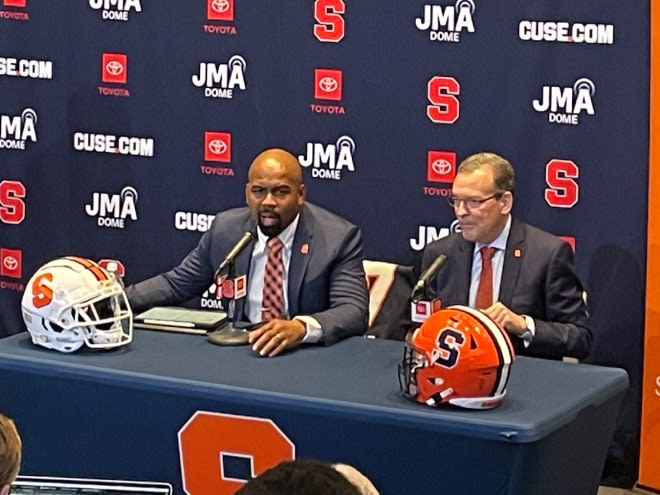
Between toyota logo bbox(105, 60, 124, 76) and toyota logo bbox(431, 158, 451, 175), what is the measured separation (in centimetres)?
160

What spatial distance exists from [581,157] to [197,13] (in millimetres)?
1917

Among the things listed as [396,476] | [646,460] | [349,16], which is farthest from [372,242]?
[396,476]

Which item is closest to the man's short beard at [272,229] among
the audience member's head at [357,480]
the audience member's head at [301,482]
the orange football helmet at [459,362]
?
the orange football helmet at [459,362]

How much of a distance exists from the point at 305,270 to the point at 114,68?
196 centimetres

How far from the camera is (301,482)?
82.9 inches

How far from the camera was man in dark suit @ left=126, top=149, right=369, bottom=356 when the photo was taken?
218 inches

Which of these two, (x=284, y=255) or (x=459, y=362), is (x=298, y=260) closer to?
(x=284, y=255)

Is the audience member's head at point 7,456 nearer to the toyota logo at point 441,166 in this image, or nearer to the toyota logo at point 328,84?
the toyota logo at point 441,166

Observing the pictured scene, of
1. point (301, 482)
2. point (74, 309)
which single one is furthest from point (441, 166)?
point (301, 482)

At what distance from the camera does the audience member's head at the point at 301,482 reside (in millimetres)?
2086

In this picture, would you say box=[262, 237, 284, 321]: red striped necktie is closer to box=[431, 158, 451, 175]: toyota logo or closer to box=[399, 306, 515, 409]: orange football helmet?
box=[431, 158, 451, 175]: toyota logo

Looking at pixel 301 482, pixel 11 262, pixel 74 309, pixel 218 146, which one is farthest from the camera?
pixel 11 262

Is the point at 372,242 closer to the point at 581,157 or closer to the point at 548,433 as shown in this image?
the point at 581,157

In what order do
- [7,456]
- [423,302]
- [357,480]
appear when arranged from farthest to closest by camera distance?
[423,302] → [7,456] → [357,480]
